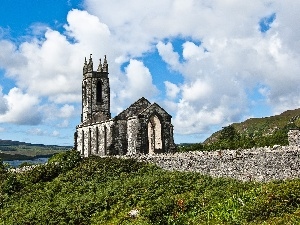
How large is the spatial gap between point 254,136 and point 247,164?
137ft

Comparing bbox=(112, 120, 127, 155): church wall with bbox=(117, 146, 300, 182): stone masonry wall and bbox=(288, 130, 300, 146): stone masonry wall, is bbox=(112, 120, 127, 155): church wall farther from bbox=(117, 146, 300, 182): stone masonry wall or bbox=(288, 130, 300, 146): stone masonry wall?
bbox=(288, 130, 300, 146): stone masonry wall

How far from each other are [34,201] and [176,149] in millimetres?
23028

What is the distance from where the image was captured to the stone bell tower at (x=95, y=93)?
62.3 m

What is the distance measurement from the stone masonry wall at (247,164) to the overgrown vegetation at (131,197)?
6.81 ft

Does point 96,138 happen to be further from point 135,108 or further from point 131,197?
point 131,197

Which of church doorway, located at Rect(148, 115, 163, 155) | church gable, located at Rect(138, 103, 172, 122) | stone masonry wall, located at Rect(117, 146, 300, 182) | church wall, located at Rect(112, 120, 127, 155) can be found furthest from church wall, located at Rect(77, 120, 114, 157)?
stone masonry wall, located at Rect(117, 146, 300, 182)

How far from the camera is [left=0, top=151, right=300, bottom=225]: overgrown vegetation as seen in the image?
1742 cm

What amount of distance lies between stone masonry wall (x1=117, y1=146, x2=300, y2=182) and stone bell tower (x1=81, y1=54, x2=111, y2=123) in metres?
31.9

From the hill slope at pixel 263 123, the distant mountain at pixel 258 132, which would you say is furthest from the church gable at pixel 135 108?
the hill slope at pixel 263 123

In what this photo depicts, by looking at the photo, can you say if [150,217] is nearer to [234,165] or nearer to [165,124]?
[234,165]

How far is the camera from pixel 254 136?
6862 cm

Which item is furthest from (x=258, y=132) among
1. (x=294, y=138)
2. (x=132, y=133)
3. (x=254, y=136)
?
(x=294, y=138)

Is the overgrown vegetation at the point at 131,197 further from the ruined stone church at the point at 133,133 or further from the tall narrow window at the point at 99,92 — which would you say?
the tall narrow window at the point at 99,92

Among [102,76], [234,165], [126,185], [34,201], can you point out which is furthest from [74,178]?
[102,76]
